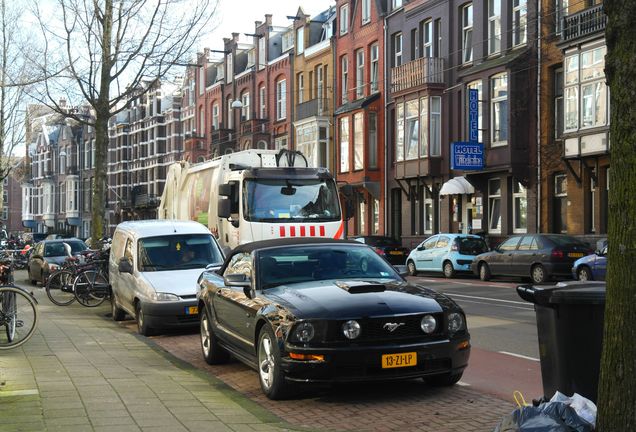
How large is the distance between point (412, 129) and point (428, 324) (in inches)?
1232

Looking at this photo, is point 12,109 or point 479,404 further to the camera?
point 12,109

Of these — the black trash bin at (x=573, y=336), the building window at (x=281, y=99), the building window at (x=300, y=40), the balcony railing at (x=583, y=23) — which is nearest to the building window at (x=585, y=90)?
the balcony railing at (x=583, y=23)

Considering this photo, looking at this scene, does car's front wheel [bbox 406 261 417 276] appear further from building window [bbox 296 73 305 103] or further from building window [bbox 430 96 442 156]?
building window [bbox 296 73 305 103]

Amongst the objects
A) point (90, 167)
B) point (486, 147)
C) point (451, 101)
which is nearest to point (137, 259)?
point (486, 147)

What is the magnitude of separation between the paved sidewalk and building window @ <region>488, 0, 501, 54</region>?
24.9 metres

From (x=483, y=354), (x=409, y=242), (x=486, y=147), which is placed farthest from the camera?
(x=409, y=242)

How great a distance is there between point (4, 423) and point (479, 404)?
397cm

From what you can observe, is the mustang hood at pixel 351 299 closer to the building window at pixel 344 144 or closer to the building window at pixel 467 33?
the building window at pixel 467 33

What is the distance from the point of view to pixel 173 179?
26.3m

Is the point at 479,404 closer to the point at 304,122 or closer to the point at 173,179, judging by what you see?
the point at 173,179

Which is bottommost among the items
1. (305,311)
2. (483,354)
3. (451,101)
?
(483,354)

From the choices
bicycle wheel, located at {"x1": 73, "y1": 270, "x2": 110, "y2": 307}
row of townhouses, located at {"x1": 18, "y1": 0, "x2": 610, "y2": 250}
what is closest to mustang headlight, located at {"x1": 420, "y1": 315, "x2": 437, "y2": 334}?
bicycle wheel, located at {"x1": 73, "y1": 270, "x2": 110, "y2": 307}

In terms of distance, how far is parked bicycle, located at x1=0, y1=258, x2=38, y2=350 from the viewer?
10.5 meters

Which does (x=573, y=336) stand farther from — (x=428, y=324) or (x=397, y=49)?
(x=397, y=49)
